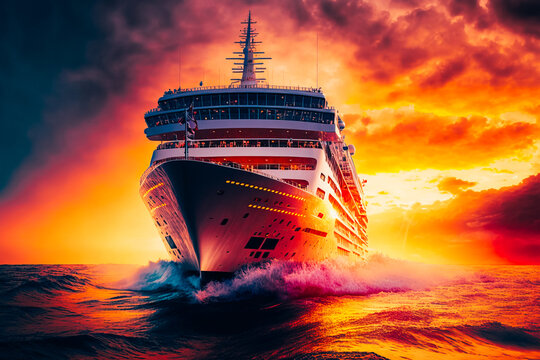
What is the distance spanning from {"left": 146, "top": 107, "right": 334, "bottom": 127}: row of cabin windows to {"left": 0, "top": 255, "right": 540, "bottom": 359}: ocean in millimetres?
11700

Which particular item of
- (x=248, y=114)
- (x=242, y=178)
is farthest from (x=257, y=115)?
(x=242, y=178)

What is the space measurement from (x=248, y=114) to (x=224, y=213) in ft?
38.5

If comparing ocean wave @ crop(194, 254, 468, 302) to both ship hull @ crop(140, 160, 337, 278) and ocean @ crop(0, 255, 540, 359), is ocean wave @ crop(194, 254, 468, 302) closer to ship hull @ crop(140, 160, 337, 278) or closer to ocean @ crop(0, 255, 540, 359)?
ocean @ crop(0, 255, 540, 359)

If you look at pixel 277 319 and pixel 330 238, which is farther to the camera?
pixel 330 238

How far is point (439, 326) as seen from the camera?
13.9m

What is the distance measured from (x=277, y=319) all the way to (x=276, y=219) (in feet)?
19.1

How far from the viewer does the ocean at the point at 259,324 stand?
406 inches

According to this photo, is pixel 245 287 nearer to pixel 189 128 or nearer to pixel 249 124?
pixel 189 128

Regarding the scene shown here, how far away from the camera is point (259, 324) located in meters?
13.7

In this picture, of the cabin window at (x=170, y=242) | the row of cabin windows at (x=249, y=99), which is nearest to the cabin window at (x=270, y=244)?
the cabin window at (x=170, y=242)

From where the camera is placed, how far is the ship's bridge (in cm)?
2614

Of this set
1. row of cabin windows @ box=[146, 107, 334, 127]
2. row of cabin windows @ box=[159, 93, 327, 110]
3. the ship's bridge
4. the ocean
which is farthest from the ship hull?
row of cabin windows @ box=[159, 93, 327, 110]

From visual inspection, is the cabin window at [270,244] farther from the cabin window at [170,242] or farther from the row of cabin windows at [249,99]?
the row of cabin windows at [249,99]

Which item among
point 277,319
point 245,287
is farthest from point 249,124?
point 277,319
